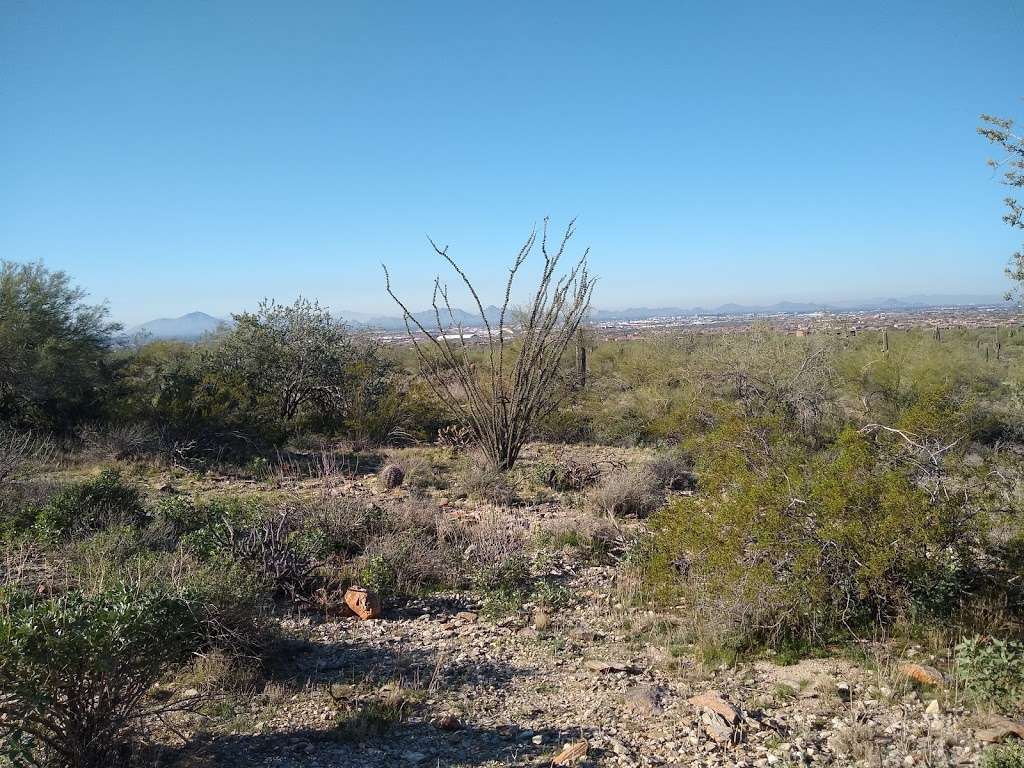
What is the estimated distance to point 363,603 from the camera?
18.1ft

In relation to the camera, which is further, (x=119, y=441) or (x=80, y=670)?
(x=119, y=441)

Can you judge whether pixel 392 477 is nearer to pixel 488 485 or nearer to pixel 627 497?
pixel 488 485

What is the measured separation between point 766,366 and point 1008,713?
40.0 ft

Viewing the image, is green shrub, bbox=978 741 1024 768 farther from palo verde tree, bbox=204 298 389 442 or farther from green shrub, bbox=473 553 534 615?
palo verde tree, bbox=204 298 389 442

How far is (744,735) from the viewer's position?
363cm

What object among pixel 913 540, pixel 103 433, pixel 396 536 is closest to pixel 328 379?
pixel 103 433

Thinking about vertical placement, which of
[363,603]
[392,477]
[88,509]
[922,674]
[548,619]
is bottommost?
[548,619]

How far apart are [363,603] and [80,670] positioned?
2.76 meters

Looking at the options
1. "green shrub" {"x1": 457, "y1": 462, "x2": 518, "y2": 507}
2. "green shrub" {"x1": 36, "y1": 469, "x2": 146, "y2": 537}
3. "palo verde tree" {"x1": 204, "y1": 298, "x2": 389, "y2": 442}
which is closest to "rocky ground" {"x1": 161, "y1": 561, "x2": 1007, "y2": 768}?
"green shrub" {"x1": 36, "y1": 469, "x2": 146, "y2": 537}

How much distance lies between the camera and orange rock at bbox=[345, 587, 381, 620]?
5.52 metres

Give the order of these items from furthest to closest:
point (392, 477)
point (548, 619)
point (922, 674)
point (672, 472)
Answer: point (672, 472)
point (392, 477)
point (548, 619)
point (922, 674)

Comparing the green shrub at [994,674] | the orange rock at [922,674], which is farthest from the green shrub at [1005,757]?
the orange rock at [922,674]

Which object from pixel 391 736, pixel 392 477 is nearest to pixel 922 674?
pixel 391 736

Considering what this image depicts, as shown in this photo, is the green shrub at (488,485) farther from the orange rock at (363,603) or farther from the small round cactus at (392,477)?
the orange rock at (363,603)
